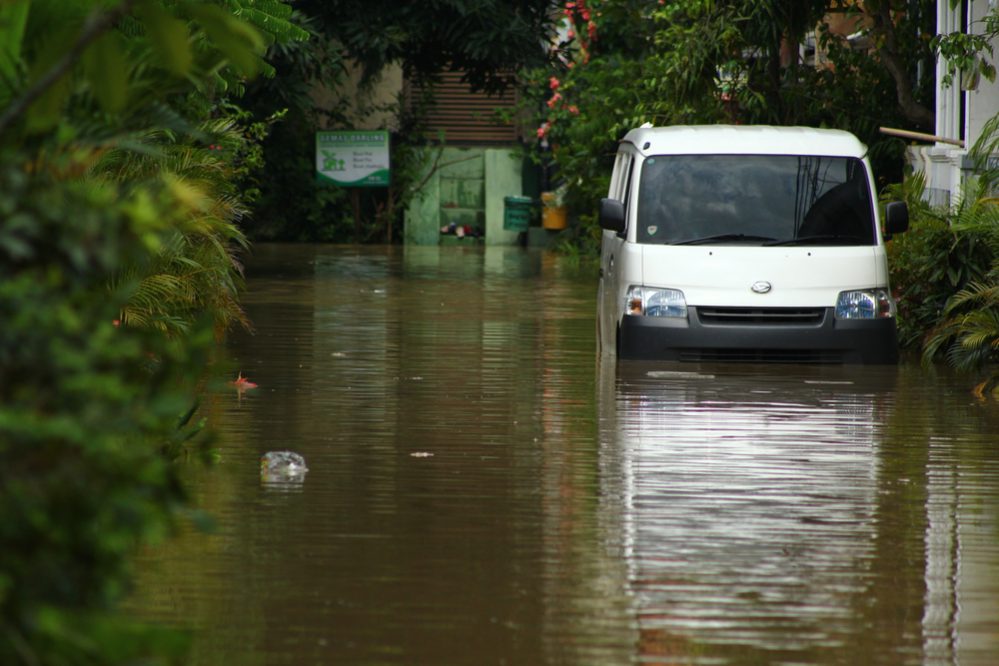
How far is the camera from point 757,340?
43.2 ft

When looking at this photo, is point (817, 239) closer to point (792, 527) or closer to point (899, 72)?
point (792, 527)

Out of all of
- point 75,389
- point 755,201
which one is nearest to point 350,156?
point 755,201

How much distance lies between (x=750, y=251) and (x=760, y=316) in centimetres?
50

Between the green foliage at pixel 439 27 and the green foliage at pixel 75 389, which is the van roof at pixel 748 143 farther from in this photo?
the green foliage at pixel 439 27

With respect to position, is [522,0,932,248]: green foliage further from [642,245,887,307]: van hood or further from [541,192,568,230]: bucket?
[642,245,887,307]: van hood

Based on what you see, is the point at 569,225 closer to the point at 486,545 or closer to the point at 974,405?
the point at 974,405

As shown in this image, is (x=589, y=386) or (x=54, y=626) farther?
(x=589, y=386)

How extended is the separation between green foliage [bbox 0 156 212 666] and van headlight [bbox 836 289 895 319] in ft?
33.9

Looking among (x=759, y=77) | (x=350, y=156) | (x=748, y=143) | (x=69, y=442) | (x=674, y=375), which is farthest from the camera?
(x=350, y=156)

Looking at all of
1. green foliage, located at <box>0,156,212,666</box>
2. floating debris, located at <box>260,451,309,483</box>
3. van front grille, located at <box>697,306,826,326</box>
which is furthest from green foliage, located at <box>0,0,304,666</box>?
van front grille, located at <box>697,306,826,326</box>

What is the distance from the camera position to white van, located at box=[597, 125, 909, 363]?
13.2 m

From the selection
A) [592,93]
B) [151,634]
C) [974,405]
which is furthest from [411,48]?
[151,634]

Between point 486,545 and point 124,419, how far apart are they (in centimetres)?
409

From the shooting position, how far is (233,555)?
692 cm
